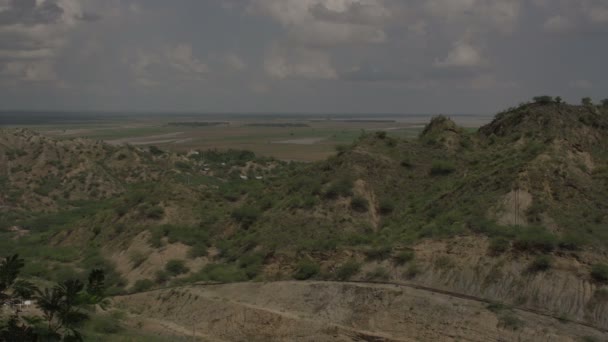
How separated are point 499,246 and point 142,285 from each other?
19.3 m

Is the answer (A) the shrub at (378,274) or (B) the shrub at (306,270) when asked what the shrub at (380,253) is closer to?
(A) the shrub at (378,274)

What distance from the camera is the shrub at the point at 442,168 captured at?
38938 millimetres

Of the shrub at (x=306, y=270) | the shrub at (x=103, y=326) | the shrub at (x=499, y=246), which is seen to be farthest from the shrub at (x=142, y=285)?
the shrub at (x=499, y=246)

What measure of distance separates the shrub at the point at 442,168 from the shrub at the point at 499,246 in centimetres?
1508

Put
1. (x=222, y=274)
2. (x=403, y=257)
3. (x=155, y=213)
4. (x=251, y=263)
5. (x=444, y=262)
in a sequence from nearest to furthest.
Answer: (x=444, y=262), (x=403, y=257), (x=222, y=274), (x=251, y=263), (x=155, y=213)

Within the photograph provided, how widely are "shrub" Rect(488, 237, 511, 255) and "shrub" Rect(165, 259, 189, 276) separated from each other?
58.2 feet

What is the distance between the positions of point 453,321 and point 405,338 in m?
1.90

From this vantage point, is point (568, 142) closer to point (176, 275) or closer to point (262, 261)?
point (262, 261)

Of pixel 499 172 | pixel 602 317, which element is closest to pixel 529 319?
pixel 602 317

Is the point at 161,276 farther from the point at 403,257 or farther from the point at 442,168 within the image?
the point at 442,168

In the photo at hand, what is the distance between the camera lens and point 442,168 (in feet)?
128

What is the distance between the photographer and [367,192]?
36.5 metres

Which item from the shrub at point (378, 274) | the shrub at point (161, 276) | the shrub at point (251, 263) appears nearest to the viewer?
the shrub at point (378, 274)

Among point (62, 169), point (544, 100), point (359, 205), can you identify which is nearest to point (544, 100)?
point (544, 100)
